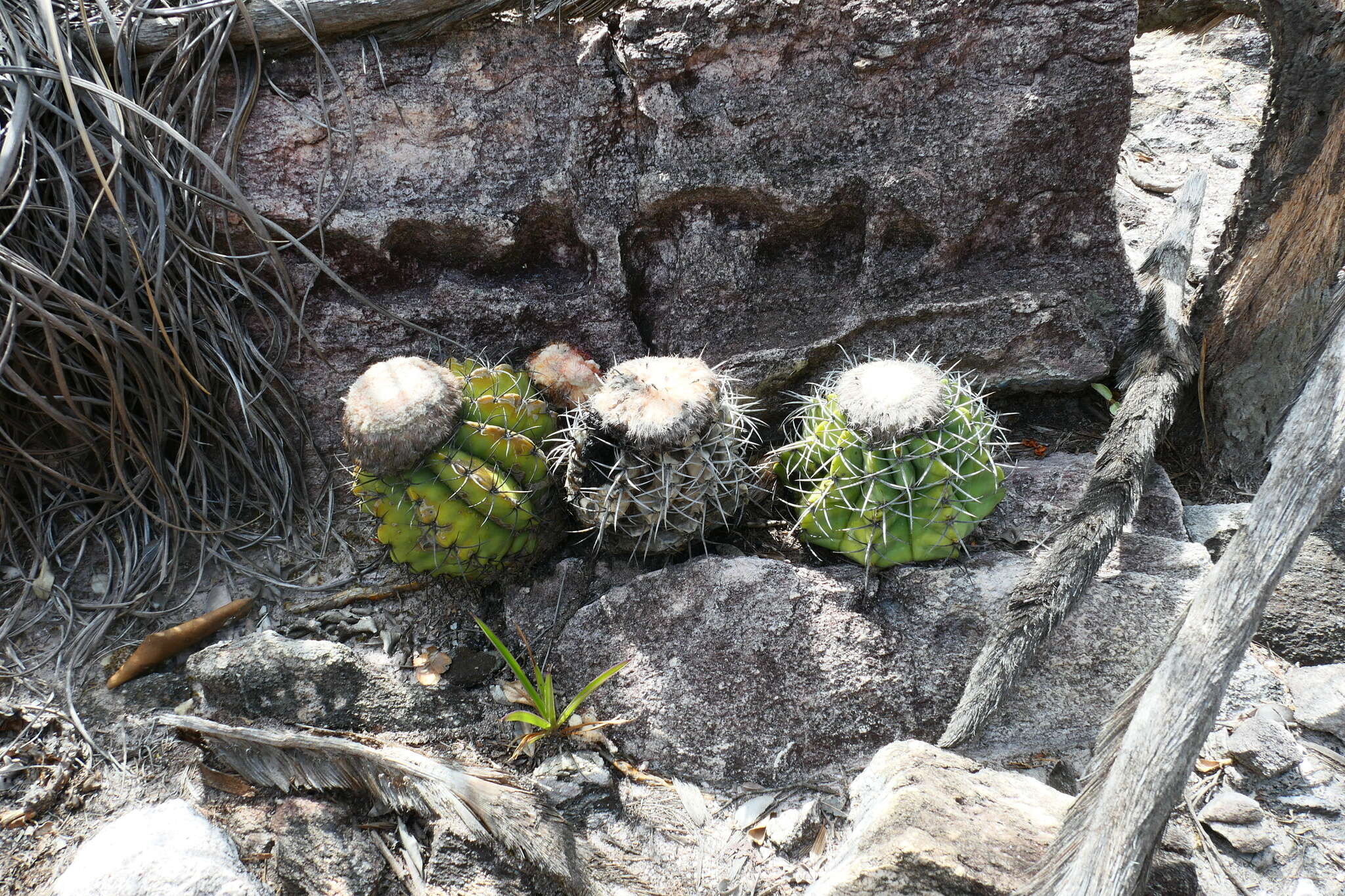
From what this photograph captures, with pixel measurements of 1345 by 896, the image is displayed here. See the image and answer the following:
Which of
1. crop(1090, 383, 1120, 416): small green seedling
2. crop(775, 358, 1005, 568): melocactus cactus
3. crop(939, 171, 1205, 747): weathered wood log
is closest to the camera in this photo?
crop(939, 171, 1205, 747): weathered wood log

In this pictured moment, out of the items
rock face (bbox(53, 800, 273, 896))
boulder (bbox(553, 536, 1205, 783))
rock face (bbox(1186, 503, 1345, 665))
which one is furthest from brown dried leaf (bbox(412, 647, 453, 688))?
rock face (bbox(1186, 503, 1345, 665))

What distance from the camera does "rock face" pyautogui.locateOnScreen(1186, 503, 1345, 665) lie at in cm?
220

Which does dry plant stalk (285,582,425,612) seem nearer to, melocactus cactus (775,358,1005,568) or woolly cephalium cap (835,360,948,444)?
melocactus cactus (775,358,1005,568)

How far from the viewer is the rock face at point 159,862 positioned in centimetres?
183

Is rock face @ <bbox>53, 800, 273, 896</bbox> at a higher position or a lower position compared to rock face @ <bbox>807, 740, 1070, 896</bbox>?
lower

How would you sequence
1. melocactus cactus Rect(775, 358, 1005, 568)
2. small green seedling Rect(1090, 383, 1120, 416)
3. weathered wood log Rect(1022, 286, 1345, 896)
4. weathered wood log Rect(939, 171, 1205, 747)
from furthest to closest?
small green seedling Rect(1090, 383, 1120, 416) → melocactus cactus Rect(775, 358, 1005, 568) → weathered wood log Rect(939, 171, 1205, 747) → weathered wood log Rect(1022, 286, 1345, 896)

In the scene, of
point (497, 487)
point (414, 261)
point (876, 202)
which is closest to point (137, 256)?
point (414, 261)

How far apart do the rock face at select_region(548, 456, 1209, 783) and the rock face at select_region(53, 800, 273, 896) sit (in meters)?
0.88

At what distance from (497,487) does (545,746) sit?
676mm

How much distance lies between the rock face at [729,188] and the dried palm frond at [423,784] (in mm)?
1023

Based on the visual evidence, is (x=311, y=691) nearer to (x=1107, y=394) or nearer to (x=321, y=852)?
(x=321, y=852)

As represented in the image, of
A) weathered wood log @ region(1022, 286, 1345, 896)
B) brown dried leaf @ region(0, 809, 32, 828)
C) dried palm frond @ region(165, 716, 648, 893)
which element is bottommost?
brown dried leaf @ region(0, 809, 32, 828)

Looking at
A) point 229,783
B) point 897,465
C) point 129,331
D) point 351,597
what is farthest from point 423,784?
point 129,331

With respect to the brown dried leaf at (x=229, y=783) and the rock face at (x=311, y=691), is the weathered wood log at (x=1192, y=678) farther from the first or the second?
the brown dried leaf at (x=229, y=783)
